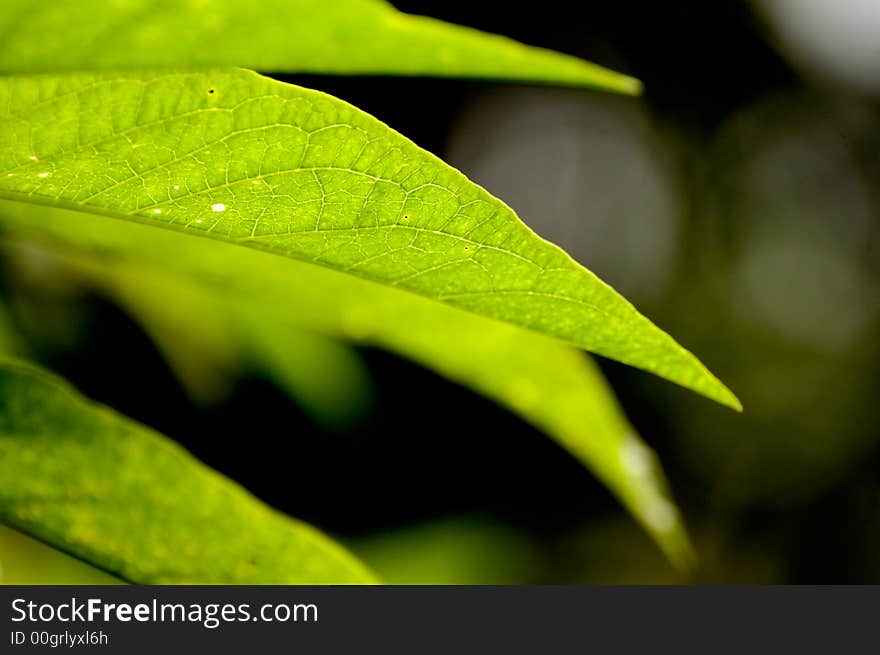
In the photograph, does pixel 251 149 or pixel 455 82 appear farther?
pixel 455 82

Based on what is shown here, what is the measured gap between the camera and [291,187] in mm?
A: 463

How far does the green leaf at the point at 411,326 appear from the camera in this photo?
2.56 ft

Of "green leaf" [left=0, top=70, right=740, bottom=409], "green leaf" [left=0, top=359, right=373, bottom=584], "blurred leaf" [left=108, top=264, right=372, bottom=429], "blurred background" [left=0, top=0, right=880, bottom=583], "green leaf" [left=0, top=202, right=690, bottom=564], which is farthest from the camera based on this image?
"blurred background" [left=0, top=0, right=880, bottom=583]

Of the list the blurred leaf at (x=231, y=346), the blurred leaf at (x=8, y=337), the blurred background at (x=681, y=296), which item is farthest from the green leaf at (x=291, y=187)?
the blurred background at (x=681, y=296)

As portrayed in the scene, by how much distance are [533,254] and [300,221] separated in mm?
124

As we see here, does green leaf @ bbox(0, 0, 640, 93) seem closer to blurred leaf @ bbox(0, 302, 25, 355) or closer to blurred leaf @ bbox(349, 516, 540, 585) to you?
blurred leaf @ bbox(0, 302, 25, 355)

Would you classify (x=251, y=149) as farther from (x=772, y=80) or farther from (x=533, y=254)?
(x=772, y=80)

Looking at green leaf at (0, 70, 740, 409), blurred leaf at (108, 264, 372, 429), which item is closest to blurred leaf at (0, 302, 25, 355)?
blurred leaf at (108, 264, 372, 429)

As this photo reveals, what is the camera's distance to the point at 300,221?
18.6 inches

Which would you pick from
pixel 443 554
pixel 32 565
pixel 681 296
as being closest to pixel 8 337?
pixel 32 565

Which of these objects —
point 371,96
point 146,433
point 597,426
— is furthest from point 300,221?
point 371,96

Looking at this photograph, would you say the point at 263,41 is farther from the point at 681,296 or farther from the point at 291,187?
the point at 681,296

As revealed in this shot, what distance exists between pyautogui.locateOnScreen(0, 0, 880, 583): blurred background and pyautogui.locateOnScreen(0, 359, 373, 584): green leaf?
1.47m

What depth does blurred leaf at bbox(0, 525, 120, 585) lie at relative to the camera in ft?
3.43
